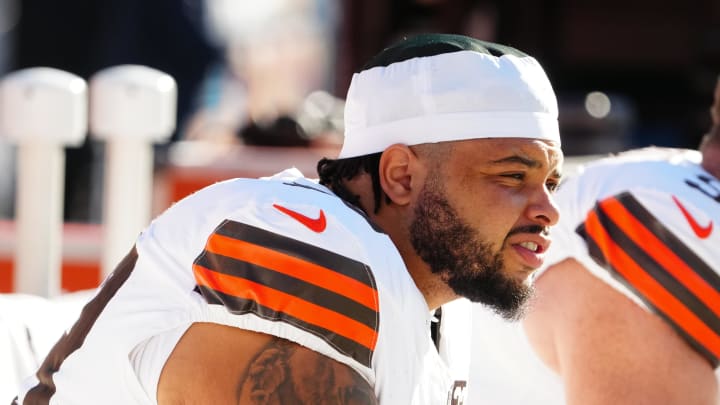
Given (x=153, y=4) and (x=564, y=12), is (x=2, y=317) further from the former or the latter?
(x=564, y=12)

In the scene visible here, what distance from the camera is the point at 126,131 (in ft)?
12.8

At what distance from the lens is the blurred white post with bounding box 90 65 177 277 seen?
152 inches

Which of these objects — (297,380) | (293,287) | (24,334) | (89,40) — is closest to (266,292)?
(293,287)

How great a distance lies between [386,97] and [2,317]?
104 cm

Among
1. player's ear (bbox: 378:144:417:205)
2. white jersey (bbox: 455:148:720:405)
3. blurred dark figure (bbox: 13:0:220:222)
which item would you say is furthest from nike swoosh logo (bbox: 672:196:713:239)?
blurred dark figure (bbox: 13:0:220:222)

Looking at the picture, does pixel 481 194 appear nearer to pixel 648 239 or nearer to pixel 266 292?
pixel 266 292

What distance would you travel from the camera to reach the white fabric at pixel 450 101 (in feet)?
7.73

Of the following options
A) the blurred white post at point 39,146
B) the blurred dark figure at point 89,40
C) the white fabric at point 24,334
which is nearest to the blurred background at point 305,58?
the blurred dark figure at point 89,40

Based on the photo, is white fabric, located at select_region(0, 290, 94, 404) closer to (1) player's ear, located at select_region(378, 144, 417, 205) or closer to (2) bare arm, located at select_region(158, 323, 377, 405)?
(2) bare arm, located at select_region(158, 323, 377, 405)

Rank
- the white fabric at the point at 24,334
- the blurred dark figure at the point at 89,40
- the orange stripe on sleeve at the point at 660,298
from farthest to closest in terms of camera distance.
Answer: the blurred dark figure at the point at 89,40
the orange stripe on sleeve at the point at 660,298
the white fabric at the point at 24,334

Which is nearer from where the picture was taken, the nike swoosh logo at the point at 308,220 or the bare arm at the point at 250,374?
the bare arm at the point at 250,374

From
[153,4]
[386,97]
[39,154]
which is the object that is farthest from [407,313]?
[153,4]

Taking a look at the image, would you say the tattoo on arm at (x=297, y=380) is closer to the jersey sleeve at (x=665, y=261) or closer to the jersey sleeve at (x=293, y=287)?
the jersey sleeve at (x=293, y=287)

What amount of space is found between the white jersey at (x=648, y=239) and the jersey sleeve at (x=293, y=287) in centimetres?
58
